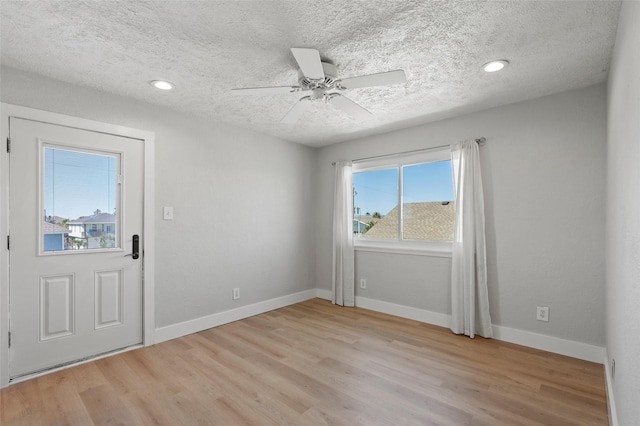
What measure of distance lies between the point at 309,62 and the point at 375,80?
46 centimetres

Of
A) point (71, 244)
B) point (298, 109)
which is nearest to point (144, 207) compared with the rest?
point (71, 244)

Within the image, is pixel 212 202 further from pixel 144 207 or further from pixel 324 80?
pixel 324 80

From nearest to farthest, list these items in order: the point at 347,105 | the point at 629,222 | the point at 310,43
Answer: the point at 629,222 < the point at 310,43 < the point at 347,105

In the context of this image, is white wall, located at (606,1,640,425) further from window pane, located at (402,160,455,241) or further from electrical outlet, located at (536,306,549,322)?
window pane, located at (402,160,455,241)

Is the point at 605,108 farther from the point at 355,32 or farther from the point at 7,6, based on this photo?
the point at 7,6

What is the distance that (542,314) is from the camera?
290cm

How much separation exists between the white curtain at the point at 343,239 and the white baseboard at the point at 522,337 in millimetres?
512

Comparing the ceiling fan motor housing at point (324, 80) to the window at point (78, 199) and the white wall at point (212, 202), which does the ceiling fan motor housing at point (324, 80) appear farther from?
the window at point (78, 199)

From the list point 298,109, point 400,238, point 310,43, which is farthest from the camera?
point 400,238

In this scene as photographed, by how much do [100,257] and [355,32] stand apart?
2841mm

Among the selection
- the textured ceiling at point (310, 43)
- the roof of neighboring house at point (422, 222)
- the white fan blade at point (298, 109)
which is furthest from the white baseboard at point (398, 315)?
the white fan blade at point (298, 109)

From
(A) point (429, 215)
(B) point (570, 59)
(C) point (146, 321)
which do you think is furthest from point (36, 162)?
(B) point (570, 59)

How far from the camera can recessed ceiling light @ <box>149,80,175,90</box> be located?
2.59 metres

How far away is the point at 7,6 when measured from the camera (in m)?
1.65
